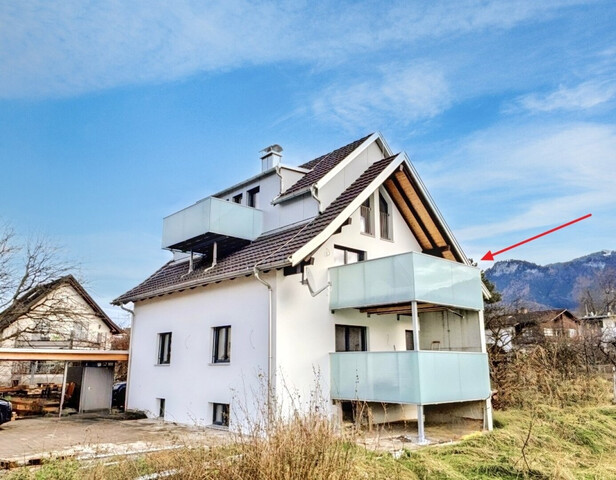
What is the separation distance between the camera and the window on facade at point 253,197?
18656 millimetres

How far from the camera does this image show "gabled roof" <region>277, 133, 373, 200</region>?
17.0 meters

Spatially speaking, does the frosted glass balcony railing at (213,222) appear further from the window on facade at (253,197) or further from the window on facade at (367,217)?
the window on facade at (367,217)

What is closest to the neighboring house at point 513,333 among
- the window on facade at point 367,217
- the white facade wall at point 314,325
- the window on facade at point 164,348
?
the white facade wall at point 314,325

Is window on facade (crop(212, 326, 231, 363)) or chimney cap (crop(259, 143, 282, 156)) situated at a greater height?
chimney cap (crop(259, 143, 282, 156))

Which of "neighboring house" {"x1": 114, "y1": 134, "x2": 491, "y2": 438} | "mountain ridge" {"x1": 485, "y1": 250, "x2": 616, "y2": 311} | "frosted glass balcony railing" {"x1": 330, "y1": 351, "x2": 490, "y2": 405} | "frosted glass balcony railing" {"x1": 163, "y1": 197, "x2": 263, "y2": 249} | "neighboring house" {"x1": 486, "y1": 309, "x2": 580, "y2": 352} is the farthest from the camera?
"mountain ridge" {"x1": 485, "y1": 250, "x2": 616, "y2": 311}

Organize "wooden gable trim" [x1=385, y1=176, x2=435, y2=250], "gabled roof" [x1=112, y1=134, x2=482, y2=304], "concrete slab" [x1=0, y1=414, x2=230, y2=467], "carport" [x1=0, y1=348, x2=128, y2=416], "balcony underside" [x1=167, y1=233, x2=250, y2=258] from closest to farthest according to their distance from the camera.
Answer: "concrete slab" [x1=0, y1=414, x2=230, y2=467], "gabled roof" [x1=112, y1=134, x2=482, y2=304], "balcony underside" [x1=167, y1=233, x2=250, y2=258], "wooden gable trim" [x1=385, y1=176, x2=435, y2=250], "carport" [x1=0, y1=348, x2=128, y2=416]

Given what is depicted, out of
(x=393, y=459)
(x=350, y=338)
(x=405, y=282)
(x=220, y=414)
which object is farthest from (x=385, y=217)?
(x=393, y=459)

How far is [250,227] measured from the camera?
57.7ft

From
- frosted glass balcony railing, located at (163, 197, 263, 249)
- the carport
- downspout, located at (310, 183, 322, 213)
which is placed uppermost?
downspout, located at (310, 183, 322, 213)

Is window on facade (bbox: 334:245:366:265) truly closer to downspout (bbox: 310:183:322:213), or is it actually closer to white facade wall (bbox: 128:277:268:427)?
downspout (bbox: 310:183:322:213)

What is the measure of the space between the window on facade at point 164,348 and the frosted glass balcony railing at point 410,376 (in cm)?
686

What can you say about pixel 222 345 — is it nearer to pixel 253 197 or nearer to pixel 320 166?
pixel 253 197

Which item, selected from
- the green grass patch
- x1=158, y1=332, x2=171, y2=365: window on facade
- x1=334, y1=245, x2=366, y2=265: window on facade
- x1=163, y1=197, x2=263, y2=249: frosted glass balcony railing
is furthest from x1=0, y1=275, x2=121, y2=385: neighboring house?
the green grass patch

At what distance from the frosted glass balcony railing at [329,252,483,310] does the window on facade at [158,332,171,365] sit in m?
6.88
